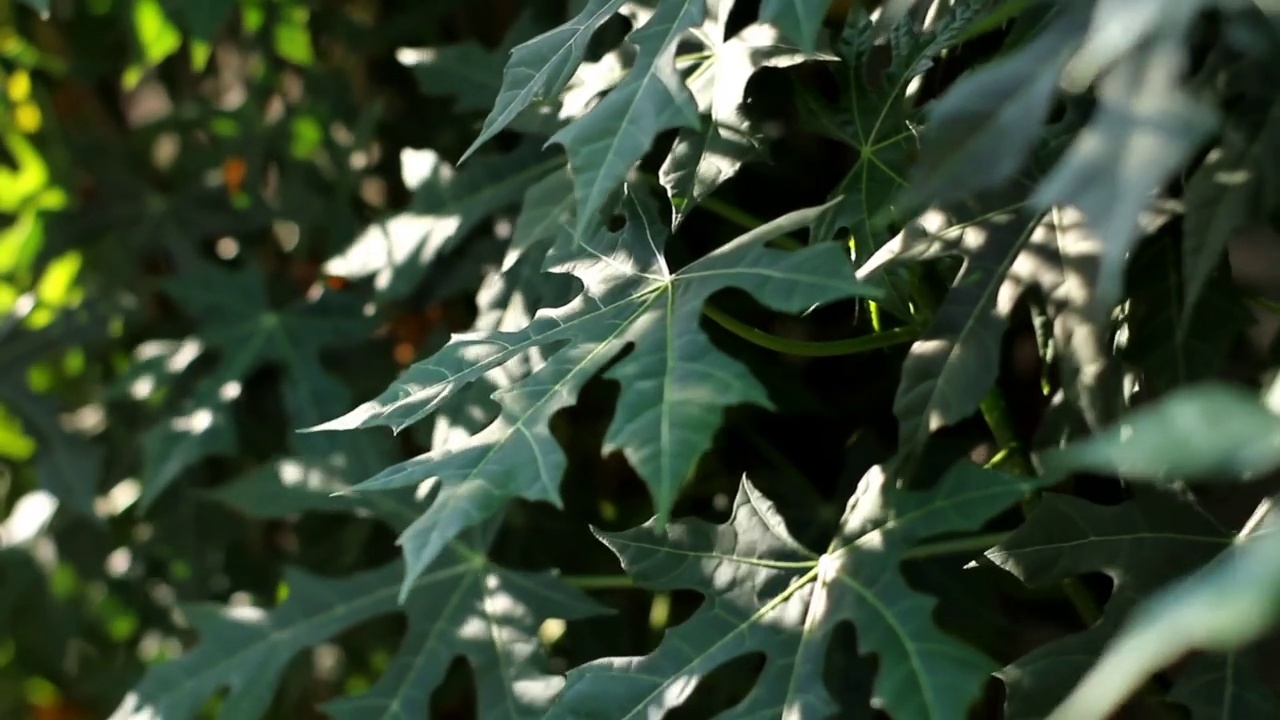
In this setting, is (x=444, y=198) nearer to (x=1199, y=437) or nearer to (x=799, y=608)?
(x=799, y=608)

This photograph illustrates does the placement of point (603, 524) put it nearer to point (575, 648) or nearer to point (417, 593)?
point (575, 648)

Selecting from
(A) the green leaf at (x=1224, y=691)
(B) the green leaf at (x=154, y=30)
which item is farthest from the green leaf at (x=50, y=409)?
(A) the green leaf at (x=1224, y=691)

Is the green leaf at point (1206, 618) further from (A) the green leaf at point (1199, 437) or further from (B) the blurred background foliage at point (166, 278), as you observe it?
(B) the blurred background foliage at point (166, 278)

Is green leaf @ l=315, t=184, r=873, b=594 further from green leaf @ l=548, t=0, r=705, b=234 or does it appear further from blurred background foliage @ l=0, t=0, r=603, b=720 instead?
blurred background foliage @ l=0, t=0, r=603, b=720

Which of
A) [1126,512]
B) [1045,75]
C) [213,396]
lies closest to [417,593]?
[213,396]

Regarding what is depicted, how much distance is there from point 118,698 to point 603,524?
1.71 feet

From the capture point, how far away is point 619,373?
18.8 inches

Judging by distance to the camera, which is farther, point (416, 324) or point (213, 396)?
point (416, 324)

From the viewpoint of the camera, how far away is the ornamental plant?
1.45 feet

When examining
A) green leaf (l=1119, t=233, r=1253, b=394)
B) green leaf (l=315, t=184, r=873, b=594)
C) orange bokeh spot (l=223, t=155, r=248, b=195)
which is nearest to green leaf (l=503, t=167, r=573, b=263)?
green leaf (l=315, t=184, r=873, b=594)

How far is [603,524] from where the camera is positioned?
3.00 ft

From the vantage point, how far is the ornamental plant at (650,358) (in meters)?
0.44

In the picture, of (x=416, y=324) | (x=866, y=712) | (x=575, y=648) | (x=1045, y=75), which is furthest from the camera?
(x=416, y=324)

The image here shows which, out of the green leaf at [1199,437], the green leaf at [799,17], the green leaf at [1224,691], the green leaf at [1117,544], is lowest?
the green leaf at [1224,691]
